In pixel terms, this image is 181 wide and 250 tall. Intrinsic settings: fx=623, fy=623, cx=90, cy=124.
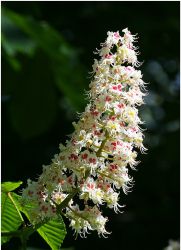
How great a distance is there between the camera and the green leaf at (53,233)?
166 centimetres

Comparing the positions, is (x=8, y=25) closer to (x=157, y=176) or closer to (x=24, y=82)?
(x=24, y=82)

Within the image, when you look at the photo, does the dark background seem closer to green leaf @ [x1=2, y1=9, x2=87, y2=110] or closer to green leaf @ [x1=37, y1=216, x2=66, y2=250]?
green leaf @ [x1=2, y1=9, x2=87, y2=110]

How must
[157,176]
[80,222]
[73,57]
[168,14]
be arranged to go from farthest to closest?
[157,176]
[168,14]
[73,57]
[80,222]

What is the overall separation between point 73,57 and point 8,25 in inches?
20.3

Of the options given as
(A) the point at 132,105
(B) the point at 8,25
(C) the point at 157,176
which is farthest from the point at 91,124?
(C) the point at 157,176

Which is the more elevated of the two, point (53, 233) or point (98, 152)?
point (98, 152)

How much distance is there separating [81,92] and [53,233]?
7.74ft

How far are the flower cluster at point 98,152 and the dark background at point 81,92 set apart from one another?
Answer: 1994 millimetres

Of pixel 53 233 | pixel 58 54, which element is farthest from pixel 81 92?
pixel 53 233

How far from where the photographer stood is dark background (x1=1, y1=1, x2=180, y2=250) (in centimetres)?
395

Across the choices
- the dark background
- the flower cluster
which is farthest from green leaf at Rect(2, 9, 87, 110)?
the flower cluster

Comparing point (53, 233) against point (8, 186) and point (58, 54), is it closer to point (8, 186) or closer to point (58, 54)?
point (8, 186)

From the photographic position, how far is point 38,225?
1.55 metres

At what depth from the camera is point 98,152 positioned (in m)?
1.57
